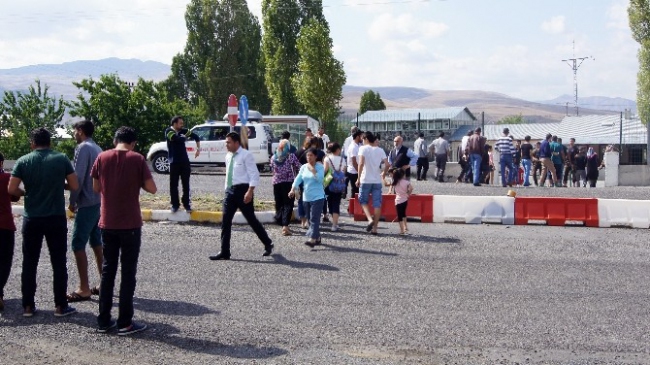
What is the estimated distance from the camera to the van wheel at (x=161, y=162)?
2641cm

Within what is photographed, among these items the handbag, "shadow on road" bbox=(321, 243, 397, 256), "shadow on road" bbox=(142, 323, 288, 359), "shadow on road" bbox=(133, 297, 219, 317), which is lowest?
"shadow on road" bbox=(142, 323, 288, 359)

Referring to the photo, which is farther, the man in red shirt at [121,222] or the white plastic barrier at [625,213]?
the white plastic barrier at [625,213]

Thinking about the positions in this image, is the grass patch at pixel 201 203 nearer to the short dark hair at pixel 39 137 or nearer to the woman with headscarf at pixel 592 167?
the short dark hair at pixel 39 137

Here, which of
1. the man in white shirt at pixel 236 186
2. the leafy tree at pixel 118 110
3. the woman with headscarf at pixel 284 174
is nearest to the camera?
the man in white shirt at pixel 236 186

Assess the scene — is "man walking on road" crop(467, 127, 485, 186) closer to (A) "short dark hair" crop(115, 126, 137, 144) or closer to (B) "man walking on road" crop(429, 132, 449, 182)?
(B) "man walking on road" crop(429, 132, 449, 182)

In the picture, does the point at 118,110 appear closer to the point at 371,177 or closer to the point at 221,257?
the point at 371,177

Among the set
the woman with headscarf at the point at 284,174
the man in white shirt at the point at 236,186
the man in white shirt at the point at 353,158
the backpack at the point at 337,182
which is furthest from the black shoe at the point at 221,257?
the man in white shirt at the point at 353,158

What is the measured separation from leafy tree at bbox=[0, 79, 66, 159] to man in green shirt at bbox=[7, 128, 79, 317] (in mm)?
40320

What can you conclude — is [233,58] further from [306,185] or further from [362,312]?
[362,312]

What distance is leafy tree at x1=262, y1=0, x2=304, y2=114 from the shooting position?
51906mm

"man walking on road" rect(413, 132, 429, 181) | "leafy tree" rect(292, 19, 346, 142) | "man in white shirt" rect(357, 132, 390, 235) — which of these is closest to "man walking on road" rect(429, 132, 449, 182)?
"man walking on road" rect(413, 132, 429, 181)

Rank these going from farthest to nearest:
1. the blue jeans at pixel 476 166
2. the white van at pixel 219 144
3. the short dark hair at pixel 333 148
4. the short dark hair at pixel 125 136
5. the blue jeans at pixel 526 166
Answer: the white van at pixel 219 144 < the blue jeans at pixel 526 166 < the blue jeans at pixel 476 166 < the short dark hair at pixel 333 148 < the short dark hair at pixel 125 136

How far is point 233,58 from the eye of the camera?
62906 mm

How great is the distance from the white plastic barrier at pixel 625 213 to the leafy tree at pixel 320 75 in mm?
28865
